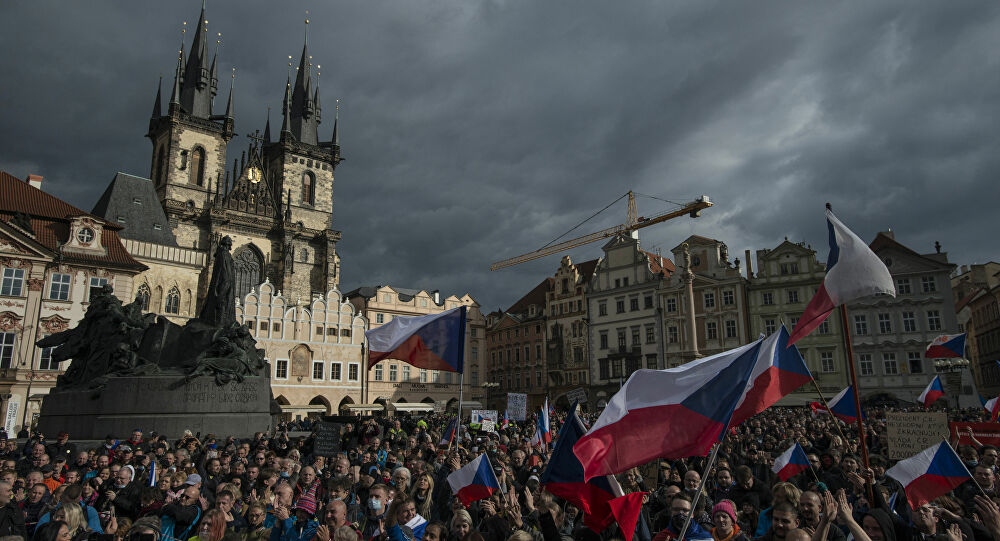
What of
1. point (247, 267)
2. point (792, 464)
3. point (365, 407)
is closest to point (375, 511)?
point (792, 464)

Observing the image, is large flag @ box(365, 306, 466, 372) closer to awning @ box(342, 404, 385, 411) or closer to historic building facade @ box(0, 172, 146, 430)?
Answer: historic building facade @ box(0, 172, 146, 430)

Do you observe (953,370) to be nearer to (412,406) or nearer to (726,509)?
(726,509)

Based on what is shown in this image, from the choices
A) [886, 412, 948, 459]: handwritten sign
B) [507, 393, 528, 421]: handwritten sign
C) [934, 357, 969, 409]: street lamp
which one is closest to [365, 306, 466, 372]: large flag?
[886, 412, 948, 459]: handwritten sign

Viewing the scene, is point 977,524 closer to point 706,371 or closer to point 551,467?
point 706,371

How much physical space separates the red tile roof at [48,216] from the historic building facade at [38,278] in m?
0.05

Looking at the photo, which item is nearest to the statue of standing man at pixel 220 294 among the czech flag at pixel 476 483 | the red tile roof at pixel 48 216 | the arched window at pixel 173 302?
the czech flag at pixel 476 483

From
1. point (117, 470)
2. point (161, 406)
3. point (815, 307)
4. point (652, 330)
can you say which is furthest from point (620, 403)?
point (652, 330)

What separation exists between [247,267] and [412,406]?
20278 millimetres

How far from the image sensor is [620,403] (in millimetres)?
6266

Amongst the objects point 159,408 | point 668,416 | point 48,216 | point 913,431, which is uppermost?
point 48,216

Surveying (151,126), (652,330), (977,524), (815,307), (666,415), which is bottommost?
(977,524)

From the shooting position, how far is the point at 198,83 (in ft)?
221

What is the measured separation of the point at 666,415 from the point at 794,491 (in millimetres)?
1183

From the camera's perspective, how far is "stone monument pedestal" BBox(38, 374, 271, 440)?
13969mm
